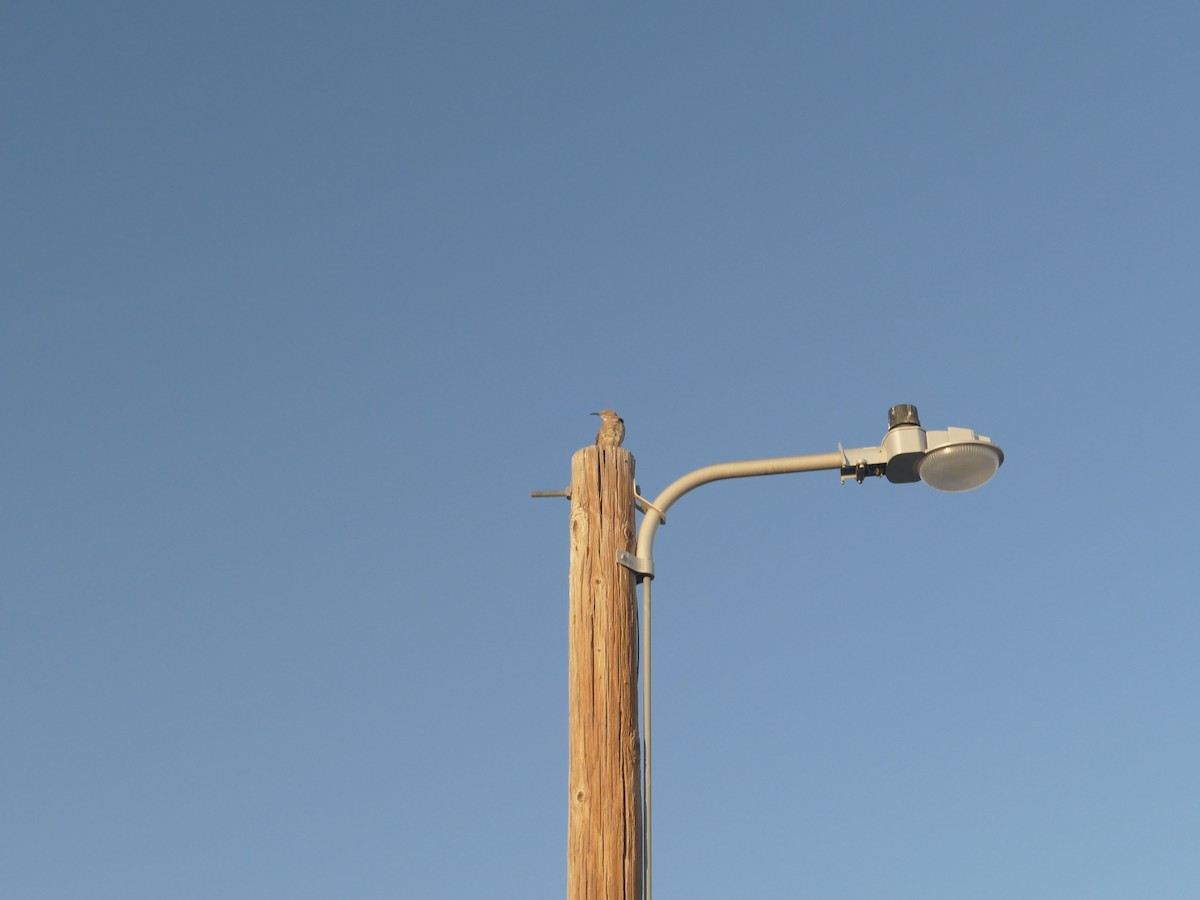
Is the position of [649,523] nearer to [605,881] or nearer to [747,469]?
[747,469]

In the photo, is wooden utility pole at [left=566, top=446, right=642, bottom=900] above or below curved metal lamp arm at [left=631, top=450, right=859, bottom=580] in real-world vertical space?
below

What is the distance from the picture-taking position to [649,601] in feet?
21.0

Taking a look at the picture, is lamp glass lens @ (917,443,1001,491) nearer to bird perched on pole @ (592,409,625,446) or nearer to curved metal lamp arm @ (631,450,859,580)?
curved metal lamp arm @ (631,450,859,580)

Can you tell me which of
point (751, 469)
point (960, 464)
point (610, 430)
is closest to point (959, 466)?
point (960, 464)

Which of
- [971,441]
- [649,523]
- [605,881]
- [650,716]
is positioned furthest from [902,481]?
[605,881]

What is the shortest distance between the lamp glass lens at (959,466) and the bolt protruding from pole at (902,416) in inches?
7.1

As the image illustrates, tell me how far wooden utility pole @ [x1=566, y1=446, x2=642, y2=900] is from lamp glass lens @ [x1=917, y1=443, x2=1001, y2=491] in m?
1.35

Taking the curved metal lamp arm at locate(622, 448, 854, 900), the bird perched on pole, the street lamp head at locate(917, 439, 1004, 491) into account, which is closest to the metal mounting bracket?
the curved metal lamp arm at locate(622, 448, 854, 900)

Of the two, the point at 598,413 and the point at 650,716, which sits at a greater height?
the point at 598,413

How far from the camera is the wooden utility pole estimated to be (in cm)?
581

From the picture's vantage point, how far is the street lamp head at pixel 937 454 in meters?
6.74

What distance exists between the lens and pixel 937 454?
6.75 metres

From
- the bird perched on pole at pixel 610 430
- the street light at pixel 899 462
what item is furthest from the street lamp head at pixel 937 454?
the bird perched on pole at pixel 610 430

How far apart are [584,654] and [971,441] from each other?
199cm
